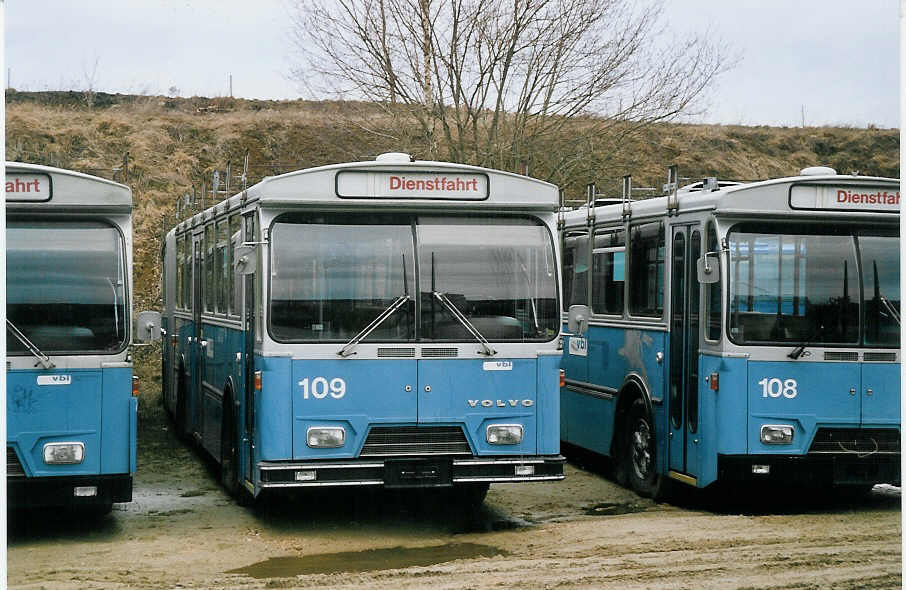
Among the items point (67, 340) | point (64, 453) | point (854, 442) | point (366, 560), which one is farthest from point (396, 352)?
point (854, 442)

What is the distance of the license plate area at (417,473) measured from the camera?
34.8 ft

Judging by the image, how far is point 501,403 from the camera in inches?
430

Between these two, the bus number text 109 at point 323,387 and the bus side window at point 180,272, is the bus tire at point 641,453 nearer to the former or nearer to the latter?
the bus number text 109 at point 323,387

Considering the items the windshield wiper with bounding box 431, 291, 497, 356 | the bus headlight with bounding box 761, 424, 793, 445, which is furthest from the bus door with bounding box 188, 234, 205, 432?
the bus headlight with bounding box 761, 424, 793, 445

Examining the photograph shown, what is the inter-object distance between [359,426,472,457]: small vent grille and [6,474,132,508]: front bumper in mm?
1911

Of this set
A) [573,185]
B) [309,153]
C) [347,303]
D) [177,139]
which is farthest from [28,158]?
[347,303]

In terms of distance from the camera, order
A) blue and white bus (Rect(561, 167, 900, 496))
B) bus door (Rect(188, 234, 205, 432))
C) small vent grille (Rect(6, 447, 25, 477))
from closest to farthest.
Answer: small vent grille (Rect(6, 447, 25, 477)) → blue and white bus (Rect(561, 167, 900, 496)) → bus door (Rect(188, 234, 205, 432))

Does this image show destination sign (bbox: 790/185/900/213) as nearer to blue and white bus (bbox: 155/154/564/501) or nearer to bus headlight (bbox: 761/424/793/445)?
bus headlight (bbox: 761/424/793/445)

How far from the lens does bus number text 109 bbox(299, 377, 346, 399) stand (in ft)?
34.9

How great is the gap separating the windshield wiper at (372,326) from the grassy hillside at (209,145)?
19480 millimetres

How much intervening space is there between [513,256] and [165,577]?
3.77 meters

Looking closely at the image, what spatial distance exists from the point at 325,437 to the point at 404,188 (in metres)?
2.09

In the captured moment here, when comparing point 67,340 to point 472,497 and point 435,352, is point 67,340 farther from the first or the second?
point 472,497

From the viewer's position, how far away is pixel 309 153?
38125mm
